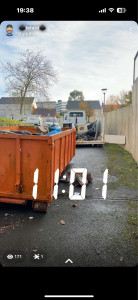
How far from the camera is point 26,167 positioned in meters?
3.28

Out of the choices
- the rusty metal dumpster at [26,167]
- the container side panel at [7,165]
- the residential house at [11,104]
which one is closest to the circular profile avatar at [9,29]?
the rusty metal dumpster at [26,167]

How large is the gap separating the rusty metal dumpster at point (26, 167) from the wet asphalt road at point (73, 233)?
0.99 ft

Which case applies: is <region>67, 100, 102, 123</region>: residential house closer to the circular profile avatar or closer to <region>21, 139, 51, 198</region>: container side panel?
<region>21, 139, 51, 198</region>: container side panel

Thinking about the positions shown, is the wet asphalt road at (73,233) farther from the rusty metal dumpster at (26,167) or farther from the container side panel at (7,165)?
the container side panel at (7,165)

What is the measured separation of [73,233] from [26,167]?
1205 mm

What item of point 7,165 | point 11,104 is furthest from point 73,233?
point 11,104

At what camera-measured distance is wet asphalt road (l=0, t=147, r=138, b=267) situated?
2.06 metres

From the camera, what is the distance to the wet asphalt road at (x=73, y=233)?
6.75ft

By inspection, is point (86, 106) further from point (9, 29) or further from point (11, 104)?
point (9, 29)

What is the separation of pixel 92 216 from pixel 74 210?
0.39 m

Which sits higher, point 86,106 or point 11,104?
point 86,106

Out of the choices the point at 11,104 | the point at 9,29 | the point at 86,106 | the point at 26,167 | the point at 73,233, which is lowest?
the point at 73,233
